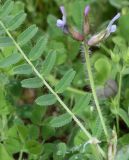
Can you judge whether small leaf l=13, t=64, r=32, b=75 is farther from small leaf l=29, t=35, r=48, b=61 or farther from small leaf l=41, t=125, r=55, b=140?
small leaf l=41, t=125, r=55, b=140

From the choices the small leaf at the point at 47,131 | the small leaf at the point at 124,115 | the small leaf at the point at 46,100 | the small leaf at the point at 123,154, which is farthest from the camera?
the small leaf at the point at 47,131

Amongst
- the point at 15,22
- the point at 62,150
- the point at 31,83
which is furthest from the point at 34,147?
the point at 15,22

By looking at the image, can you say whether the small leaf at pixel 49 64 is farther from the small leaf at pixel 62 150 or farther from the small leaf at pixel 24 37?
the small leaf at pixel 62 150

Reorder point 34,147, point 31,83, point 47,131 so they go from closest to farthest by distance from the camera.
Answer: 1. point 31,83
2. point 34,147
3. point 47,131

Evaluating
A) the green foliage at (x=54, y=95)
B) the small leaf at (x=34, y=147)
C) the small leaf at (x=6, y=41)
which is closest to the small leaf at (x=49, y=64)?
the green foliage at (x=54, y=95)

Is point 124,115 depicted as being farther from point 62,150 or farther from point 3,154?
point 3,154

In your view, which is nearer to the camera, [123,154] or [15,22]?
[123,154]

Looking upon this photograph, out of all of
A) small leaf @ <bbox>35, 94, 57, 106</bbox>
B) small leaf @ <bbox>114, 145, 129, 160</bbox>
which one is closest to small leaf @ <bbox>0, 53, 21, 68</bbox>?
small leaf @ <bbox>35, 94, 57, 106</bbox>

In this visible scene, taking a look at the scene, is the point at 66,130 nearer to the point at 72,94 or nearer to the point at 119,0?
the point at 72,94

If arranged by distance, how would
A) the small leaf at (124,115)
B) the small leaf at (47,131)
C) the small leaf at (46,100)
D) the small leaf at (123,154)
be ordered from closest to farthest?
the small leaf at (123,154), the small leaf at (46,100), the small leaf at (124,115), the small leaf at (47,131)
